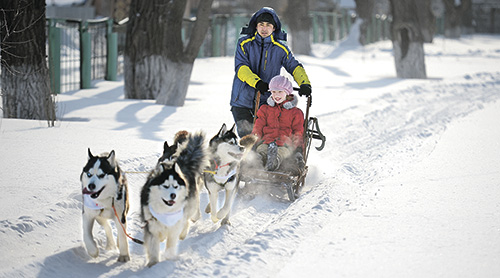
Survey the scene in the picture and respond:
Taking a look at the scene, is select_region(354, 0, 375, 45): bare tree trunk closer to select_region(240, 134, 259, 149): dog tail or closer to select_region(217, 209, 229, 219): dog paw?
select_region(240, 134, 259, 149): dog tail

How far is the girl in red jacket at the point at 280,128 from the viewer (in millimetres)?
7359

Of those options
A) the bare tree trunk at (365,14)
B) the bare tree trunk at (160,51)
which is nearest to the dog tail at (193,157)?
the bare tree trunk at (160,51)

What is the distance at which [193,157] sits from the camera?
226 inches

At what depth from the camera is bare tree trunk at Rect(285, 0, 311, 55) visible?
29.9 meters

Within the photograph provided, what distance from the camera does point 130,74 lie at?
1439cm

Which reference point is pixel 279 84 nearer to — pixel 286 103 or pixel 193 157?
pixel 286 103

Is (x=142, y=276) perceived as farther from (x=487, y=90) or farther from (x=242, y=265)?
(x=487, y=90)

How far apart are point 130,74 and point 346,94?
215 inches

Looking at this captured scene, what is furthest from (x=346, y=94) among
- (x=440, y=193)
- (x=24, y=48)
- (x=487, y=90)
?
(x=440, y=193)

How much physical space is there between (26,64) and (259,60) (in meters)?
4.56

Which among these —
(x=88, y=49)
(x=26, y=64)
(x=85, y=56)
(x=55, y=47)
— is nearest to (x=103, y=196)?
(x=26, y=64)

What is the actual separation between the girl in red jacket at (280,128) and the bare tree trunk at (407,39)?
15327 millimetres

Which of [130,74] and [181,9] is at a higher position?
[181,9]

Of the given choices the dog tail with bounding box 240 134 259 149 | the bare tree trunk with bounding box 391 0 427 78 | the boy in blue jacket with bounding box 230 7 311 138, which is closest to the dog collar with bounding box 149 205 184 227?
the dog tail with bounding box 240 134 259 149
